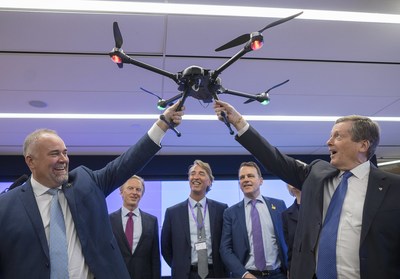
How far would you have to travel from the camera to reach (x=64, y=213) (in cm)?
196

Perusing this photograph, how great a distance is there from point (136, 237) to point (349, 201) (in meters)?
2.55

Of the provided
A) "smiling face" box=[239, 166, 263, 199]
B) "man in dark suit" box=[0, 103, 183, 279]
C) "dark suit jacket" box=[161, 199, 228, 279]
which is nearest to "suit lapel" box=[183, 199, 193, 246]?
"dark suit jacket" box=[161, 199, 228, 279]

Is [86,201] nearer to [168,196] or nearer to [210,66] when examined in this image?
[210,66]

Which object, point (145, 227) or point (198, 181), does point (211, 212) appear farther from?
point (145, 227)

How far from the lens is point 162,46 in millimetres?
3260

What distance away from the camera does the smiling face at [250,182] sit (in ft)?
11.3

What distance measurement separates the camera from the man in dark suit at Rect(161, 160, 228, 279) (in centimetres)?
335

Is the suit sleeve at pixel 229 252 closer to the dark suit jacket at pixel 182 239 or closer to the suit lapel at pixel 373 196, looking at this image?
the dark suit jacket at pixel 182 239

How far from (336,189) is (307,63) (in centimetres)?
195

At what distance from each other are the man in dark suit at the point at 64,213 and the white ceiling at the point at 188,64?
2.51ft

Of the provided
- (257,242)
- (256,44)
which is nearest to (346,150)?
(256,44)

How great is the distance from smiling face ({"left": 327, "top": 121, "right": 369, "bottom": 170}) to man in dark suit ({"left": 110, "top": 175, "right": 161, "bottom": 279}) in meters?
2.39

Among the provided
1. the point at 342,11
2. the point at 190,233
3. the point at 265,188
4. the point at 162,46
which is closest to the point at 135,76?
the point at 162,46

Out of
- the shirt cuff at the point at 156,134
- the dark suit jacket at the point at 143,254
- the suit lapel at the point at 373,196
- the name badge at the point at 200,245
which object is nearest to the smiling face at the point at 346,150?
the suit lapel at the point at 373,196
